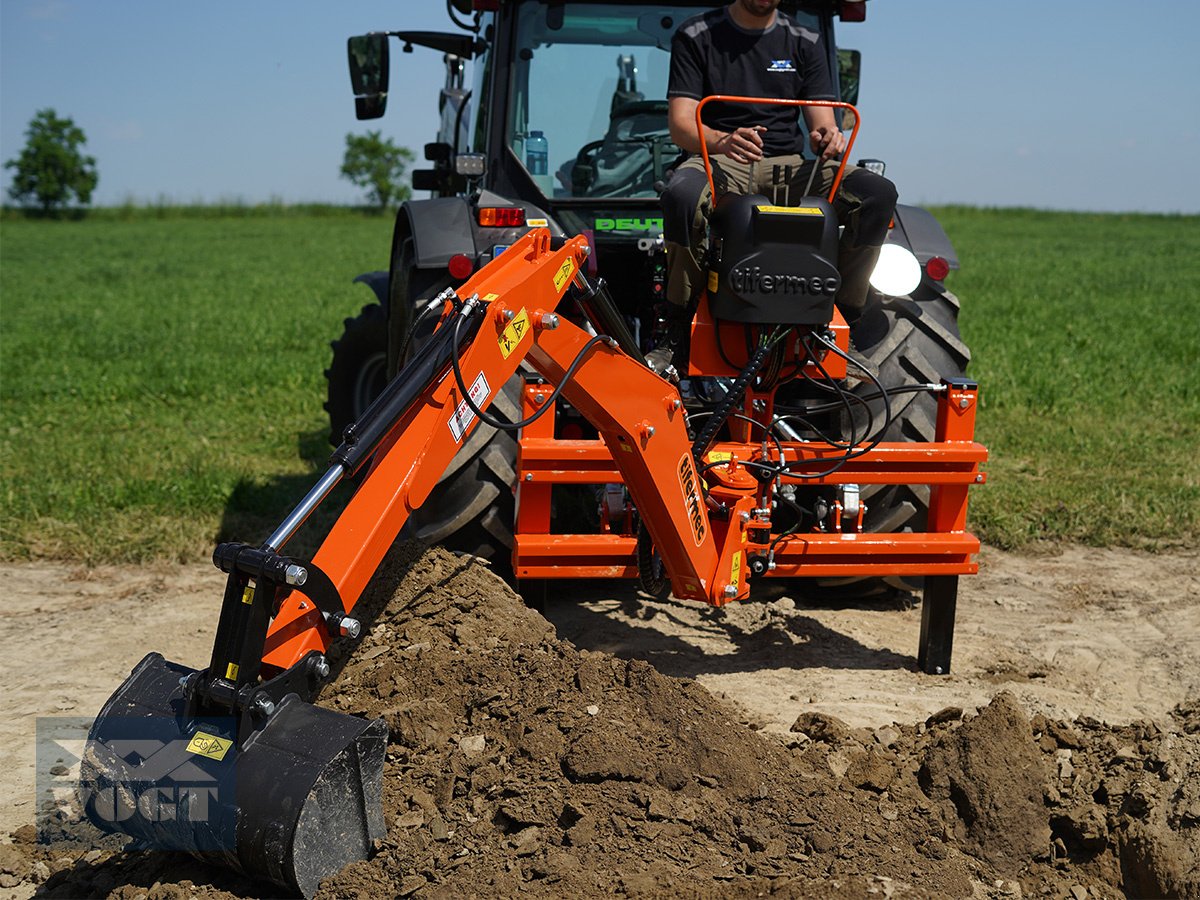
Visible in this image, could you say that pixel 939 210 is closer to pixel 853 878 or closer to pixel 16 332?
pixel 16 332

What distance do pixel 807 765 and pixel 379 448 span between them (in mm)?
1459

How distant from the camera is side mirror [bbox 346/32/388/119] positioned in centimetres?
599

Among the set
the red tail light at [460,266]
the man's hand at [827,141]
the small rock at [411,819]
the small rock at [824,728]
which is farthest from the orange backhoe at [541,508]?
the small rock at [824,728]

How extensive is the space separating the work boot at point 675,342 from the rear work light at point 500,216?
79 cm

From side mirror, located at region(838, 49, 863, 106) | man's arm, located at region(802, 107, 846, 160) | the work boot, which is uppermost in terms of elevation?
side mirror, located at region(838, 49, 863, 106)

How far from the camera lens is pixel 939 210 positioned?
54219 millimetres

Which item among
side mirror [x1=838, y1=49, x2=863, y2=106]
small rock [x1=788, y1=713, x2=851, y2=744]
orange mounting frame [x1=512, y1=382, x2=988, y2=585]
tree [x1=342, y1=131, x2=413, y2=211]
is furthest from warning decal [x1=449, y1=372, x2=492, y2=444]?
tree [x1=342, y1=131, x2=413, y2=211]

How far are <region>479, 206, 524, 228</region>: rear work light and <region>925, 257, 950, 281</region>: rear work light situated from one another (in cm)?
163

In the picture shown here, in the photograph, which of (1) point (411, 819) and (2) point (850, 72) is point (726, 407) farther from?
Result: (2) point (850, 72)

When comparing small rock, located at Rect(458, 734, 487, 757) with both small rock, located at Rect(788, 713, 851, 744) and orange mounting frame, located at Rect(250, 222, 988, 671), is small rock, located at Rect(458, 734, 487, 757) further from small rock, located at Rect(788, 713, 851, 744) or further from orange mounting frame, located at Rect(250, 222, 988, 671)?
small rock, located at Rect(788, 713, 851, 744)

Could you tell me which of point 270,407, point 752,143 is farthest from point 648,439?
point 270,407

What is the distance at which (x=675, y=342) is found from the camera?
4453mm

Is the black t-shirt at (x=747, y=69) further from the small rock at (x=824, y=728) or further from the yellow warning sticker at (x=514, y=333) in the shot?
the small rock at (x=824, y=728)

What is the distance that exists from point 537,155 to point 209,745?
11.0ft
